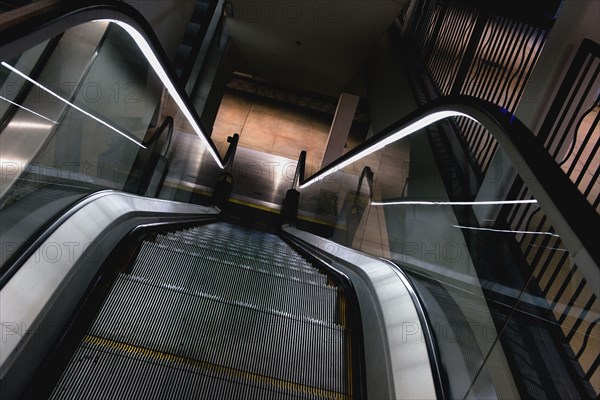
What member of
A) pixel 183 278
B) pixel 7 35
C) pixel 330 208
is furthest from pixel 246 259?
pixel 330 208

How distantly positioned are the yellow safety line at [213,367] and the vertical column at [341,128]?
12609 mm

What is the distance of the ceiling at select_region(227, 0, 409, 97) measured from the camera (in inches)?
347

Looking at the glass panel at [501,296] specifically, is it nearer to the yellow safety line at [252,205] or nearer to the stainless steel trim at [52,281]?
the stainless steel trim at [52,281]

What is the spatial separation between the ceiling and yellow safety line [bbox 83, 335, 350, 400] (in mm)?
7703

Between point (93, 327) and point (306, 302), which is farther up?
point (306, 302)

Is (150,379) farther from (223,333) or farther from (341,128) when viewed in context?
(341,128)

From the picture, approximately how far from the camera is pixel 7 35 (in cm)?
111

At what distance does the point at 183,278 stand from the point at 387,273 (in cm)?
116

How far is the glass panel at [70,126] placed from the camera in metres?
1.69

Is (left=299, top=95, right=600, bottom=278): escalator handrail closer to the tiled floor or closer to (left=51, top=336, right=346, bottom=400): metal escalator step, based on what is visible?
(left=51, top=336, right=346, bottom=400): metal escalator step

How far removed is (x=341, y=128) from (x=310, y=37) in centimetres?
426

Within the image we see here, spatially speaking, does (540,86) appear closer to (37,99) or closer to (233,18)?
(37,99)

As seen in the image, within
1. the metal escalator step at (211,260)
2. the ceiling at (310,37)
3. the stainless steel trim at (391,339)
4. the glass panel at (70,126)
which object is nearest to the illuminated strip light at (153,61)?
the glass panel at (70,126)

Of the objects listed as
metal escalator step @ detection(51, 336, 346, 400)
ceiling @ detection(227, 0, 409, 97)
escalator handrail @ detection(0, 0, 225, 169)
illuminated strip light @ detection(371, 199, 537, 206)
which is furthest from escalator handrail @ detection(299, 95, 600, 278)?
ceiling @ detection(227, 0, 409, 97)
